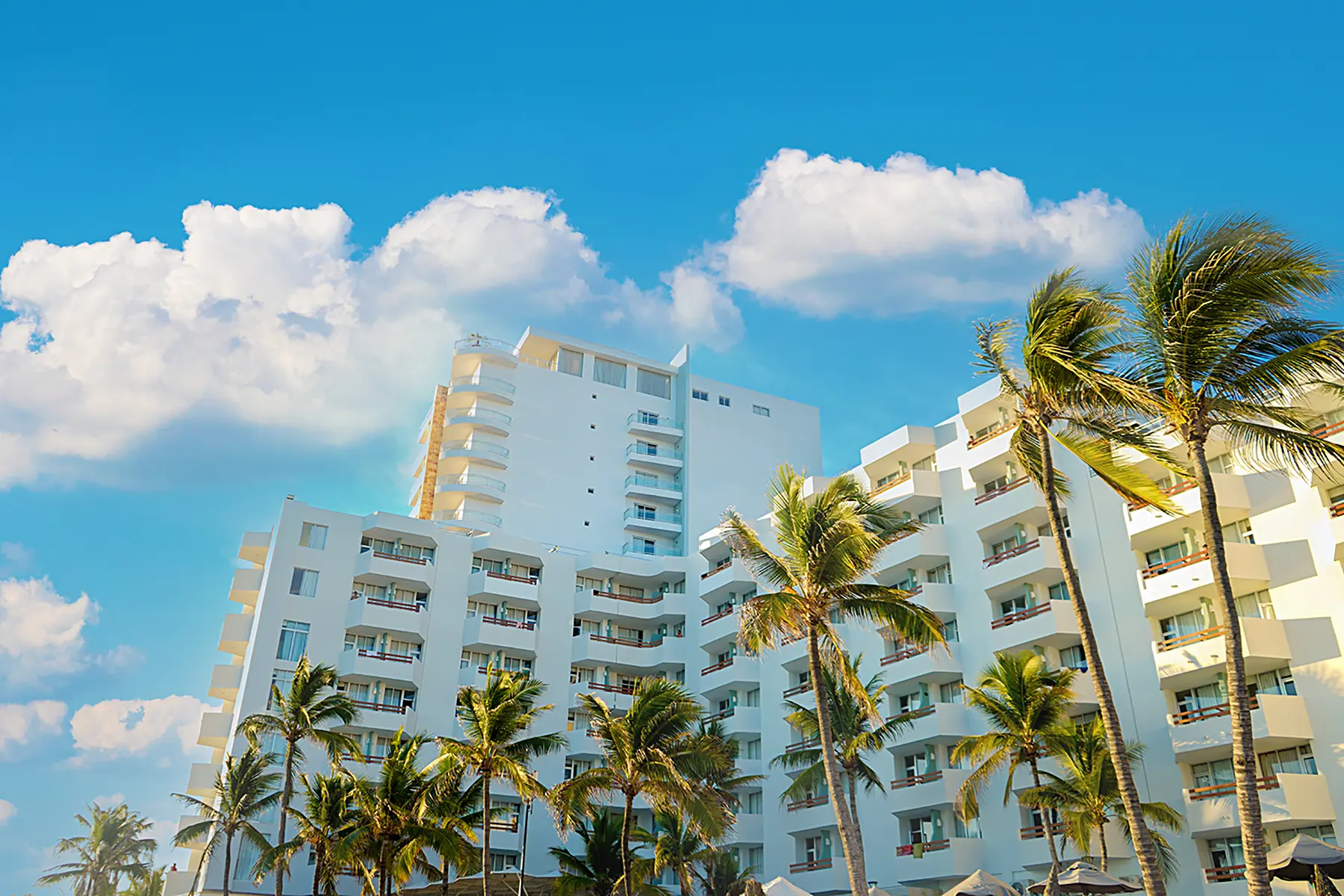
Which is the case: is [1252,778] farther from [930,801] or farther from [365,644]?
[365,644]

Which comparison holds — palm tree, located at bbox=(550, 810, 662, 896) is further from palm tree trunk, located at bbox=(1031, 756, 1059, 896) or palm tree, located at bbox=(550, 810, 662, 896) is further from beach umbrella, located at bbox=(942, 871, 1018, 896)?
palm tree trunk, located at bbox=(1031, 756, 1059, 896)

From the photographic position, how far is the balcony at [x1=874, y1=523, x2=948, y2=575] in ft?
163

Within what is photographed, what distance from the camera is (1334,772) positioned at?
33219 millimetres

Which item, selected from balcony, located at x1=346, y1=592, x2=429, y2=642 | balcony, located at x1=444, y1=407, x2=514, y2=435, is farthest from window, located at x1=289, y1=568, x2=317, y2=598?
balcony, located at x1=444, y1=407, x2=514, y2=435

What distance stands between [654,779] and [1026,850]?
15426 millimetres

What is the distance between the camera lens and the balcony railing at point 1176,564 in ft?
124

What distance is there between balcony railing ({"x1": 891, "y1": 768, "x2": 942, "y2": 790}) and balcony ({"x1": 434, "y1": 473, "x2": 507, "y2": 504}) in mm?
39291

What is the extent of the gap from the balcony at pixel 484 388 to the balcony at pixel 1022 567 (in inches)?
1705

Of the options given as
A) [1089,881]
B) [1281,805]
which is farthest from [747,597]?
[1089,881]

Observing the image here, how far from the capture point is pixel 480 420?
7812cm

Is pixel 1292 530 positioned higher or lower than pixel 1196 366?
higher

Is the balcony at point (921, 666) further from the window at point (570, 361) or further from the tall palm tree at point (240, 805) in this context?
the window at point (570, 361)

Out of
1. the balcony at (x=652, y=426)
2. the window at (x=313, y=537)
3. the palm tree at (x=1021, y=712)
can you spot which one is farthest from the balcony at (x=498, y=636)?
the palm tree at (x=1021, y=712)

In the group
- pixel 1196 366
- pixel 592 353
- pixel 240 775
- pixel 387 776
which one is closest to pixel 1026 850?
pixel 387 776
